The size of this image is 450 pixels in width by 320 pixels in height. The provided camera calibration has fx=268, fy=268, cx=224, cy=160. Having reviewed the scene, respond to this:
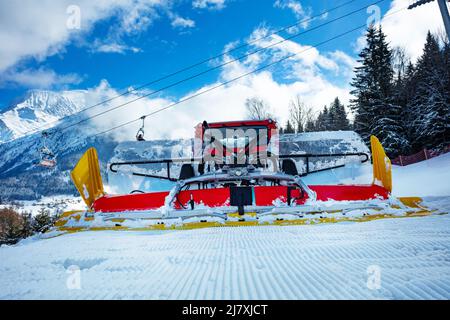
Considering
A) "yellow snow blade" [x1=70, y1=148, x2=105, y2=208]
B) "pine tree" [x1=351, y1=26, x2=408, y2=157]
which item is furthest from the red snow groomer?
"pine tree" [x1=351, y1=26, x2=408, y2=157]

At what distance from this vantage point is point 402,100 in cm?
3319

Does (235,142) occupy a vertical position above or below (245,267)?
above

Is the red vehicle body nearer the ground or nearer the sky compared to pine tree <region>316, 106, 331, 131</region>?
nearer the ground

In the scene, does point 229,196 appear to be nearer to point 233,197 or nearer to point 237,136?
point 233,197

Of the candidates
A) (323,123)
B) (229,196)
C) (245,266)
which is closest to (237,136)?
(229,196)

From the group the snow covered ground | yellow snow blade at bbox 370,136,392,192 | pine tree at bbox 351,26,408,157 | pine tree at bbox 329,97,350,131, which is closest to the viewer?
the snow covered ground

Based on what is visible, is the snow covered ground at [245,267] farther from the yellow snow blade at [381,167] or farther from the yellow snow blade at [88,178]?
the yellow snow blade at [88,178]

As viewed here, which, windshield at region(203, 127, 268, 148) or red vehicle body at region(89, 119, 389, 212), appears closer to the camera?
red vehicle body at region(89, 119, 389, 212)

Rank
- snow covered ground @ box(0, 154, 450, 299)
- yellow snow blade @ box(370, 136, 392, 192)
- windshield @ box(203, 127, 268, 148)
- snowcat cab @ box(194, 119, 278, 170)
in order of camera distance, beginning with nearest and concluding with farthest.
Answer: snow covered ground @ box(0, 154, 450, 299), yellow snow blade @ box(370, 136, 392, 192), snowcat cab @ box(194, 119, 278, 170), windshield @ box(203, 127, 268, 148)

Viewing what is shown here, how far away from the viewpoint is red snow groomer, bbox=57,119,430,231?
13.2 feet

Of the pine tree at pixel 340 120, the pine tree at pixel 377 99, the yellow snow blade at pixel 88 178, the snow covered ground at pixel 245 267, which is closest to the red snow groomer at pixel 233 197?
the yellow snow blade at pixel 88 178

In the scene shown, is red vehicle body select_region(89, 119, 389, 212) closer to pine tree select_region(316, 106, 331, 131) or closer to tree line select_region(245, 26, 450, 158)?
tree line select_region(245, 26, 450, 158)

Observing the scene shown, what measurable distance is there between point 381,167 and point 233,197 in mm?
3065
